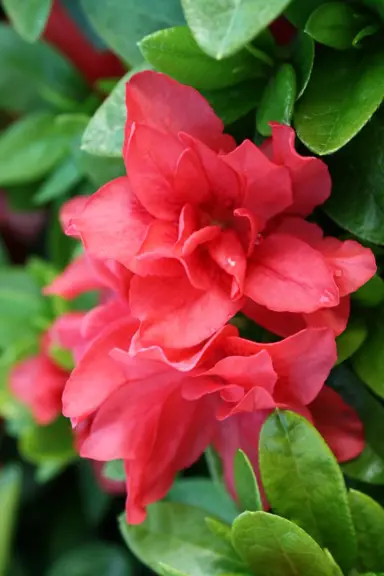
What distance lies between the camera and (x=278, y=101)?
43 centimetres

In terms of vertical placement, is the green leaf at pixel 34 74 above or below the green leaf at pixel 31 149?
above

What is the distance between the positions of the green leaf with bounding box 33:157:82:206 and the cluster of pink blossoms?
0.28 metres

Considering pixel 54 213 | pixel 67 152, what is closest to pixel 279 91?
pixel 67 152

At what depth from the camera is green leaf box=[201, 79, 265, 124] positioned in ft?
1.50

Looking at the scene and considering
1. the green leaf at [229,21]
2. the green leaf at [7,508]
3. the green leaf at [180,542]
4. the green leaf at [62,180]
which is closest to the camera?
the green leaf at [229,21]

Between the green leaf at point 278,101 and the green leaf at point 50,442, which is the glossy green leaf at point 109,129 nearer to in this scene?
the green leaf at point 278,101

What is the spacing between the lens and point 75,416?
0.42 meters

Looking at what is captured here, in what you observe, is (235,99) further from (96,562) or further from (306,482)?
(96,562)

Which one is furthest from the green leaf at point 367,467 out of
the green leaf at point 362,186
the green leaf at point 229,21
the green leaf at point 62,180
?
the green leaf at point 62,180

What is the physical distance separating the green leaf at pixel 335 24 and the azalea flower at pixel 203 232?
61 mm

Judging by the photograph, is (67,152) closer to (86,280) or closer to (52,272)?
(52,272)

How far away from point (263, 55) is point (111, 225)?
129 millimetres

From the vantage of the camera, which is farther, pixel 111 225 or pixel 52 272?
pixel 52 272

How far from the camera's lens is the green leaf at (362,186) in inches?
16.8
